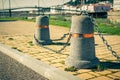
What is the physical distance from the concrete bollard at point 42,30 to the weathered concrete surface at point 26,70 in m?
2.22

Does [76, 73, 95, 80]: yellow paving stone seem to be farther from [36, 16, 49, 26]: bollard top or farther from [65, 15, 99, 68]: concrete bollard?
[36, 16, 49, 26]: bollard top

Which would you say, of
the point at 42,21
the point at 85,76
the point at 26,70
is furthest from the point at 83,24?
the point at 42,21

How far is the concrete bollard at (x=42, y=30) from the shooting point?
907cm

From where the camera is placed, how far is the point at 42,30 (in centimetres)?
916

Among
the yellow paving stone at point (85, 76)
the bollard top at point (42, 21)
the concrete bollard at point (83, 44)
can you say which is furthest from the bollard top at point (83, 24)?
the bollard top at point (42, 21)

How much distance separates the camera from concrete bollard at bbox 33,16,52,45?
9.07 meters

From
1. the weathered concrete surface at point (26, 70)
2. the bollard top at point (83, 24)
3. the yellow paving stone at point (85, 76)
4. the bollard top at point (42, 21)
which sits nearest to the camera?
the yellow paving stone at point (85, 76)

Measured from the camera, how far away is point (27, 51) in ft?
25.7

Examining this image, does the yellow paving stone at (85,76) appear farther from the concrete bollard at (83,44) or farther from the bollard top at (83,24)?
the bollard top at (83,24)

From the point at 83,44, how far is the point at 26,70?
1629 mm

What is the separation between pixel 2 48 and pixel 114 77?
4.94 metres

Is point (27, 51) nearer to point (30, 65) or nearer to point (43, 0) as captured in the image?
point (30, 65)

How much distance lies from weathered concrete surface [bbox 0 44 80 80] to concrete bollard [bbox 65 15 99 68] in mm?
699

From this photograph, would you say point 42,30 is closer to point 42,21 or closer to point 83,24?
point 42,21
